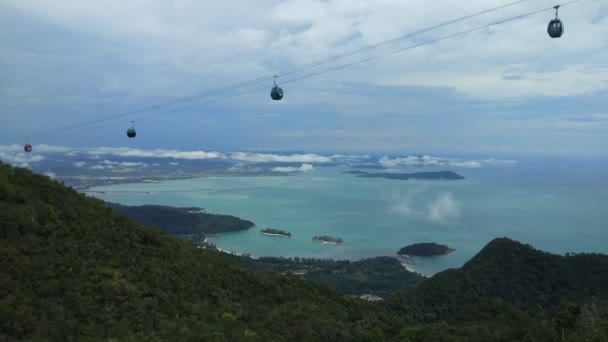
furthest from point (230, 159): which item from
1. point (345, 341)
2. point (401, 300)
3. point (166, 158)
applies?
point (345, 341)

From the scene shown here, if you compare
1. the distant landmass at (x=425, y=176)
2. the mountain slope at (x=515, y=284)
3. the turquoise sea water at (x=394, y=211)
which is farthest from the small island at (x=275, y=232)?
the distant landmass at (x=425, y=176)

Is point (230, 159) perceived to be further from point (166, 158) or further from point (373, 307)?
point (373, 307)

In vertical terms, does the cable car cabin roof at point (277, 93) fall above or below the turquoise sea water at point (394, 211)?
above

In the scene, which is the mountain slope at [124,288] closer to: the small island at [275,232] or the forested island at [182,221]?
the forested island at [182,221]

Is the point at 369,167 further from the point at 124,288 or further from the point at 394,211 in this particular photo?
the point at 124,288

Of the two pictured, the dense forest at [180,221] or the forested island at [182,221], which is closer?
the forested island at [182,221]

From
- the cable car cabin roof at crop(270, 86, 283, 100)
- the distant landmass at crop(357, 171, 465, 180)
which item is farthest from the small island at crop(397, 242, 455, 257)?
the distant landmass at crop(357, 171, 465, 180)

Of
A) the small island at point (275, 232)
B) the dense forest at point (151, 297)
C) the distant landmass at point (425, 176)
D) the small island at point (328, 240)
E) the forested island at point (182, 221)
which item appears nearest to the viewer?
the dense forest at point (151, 297)
